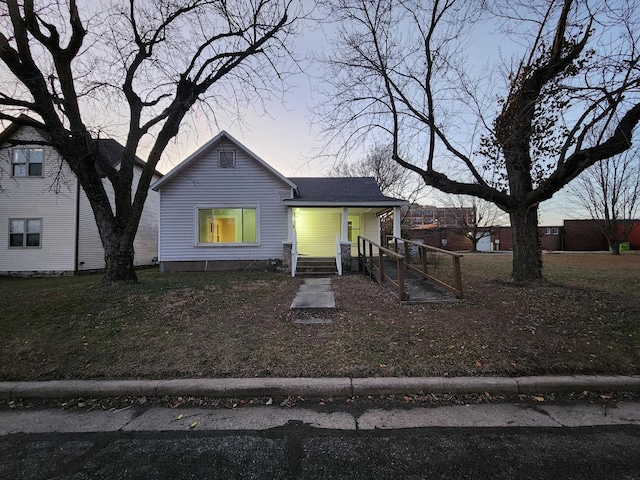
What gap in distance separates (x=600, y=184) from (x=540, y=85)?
67.1 ft

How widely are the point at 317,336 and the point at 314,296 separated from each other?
2.34m

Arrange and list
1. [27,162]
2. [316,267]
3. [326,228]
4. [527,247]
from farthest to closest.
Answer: [326,228]
[27,162]
[316,267]
[527,247]

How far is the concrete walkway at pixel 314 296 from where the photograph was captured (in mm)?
6098

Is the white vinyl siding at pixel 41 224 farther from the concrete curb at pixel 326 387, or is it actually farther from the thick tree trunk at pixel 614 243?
the thick tree trunk at pixel 614 243

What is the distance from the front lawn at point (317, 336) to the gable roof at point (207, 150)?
6311mm

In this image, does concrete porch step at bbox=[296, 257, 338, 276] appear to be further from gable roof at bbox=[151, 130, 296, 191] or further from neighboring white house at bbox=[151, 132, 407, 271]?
gable roof at bbox=[151, 130, 296, 191]

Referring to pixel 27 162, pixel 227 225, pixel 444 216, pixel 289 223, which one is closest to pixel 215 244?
pixel 227 225

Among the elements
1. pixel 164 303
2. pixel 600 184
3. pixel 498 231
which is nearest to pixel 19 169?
pixel 164 303

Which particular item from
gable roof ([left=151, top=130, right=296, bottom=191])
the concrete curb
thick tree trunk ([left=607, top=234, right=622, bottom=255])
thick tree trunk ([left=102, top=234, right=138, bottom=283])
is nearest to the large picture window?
gable roof ([left=151, top=130, right=296, bottom=191])

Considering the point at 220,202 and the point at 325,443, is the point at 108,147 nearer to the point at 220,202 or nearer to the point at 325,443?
the point at 220,202

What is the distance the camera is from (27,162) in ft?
45.9

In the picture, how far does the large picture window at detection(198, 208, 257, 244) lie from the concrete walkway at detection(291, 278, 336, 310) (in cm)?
455

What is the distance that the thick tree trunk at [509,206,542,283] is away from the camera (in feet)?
25.1

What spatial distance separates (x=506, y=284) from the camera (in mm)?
7711
